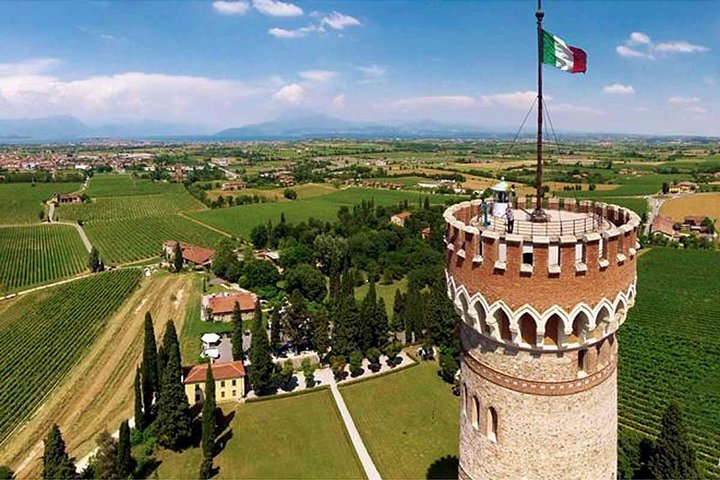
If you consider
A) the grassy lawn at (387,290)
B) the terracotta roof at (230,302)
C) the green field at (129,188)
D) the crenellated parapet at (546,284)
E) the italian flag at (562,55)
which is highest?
the italian flag at (562,55)

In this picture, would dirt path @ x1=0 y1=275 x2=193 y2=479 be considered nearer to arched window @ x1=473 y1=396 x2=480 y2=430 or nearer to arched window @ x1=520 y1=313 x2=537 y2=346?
arched window @ x1=473 y1=396 x2=480 y2=430

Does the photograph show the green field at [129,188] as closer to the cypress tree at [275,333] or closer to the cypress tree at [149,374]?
the cypress tree at [275,333]

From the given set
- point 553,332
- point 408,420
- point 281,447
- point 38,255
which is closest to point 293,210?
point 38,255

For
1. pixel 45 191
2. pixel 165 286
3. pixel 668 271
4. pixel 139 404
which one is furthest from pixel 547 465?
pixel 45 191

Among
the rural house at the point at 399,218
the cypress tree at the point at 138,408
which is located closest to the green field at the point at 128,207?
the rural house at the point at 399,218

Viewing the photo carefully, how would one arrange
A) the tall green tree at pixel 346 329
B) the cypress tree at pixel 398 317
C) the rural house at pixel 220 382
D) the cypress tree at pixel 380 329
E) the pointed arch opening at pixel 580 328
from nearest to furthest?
the pointed arch opening at pixel 580 328 → the rural house at pixel 220 382 → the tall green tree at pixel 346 329 → the cypress tree at pixel 380 329 → the cypress tree at pixel 398 317

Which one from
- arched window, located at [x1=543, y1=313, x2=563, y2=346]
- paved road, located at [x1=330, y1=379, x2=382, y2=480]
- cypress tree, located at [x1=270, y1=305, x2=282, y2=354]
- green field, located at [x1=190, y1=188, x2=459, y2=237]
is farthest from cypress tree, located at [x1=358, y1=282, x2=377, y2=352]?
green field, located at [x1=190, y1=188, x2=459, y2=237]
